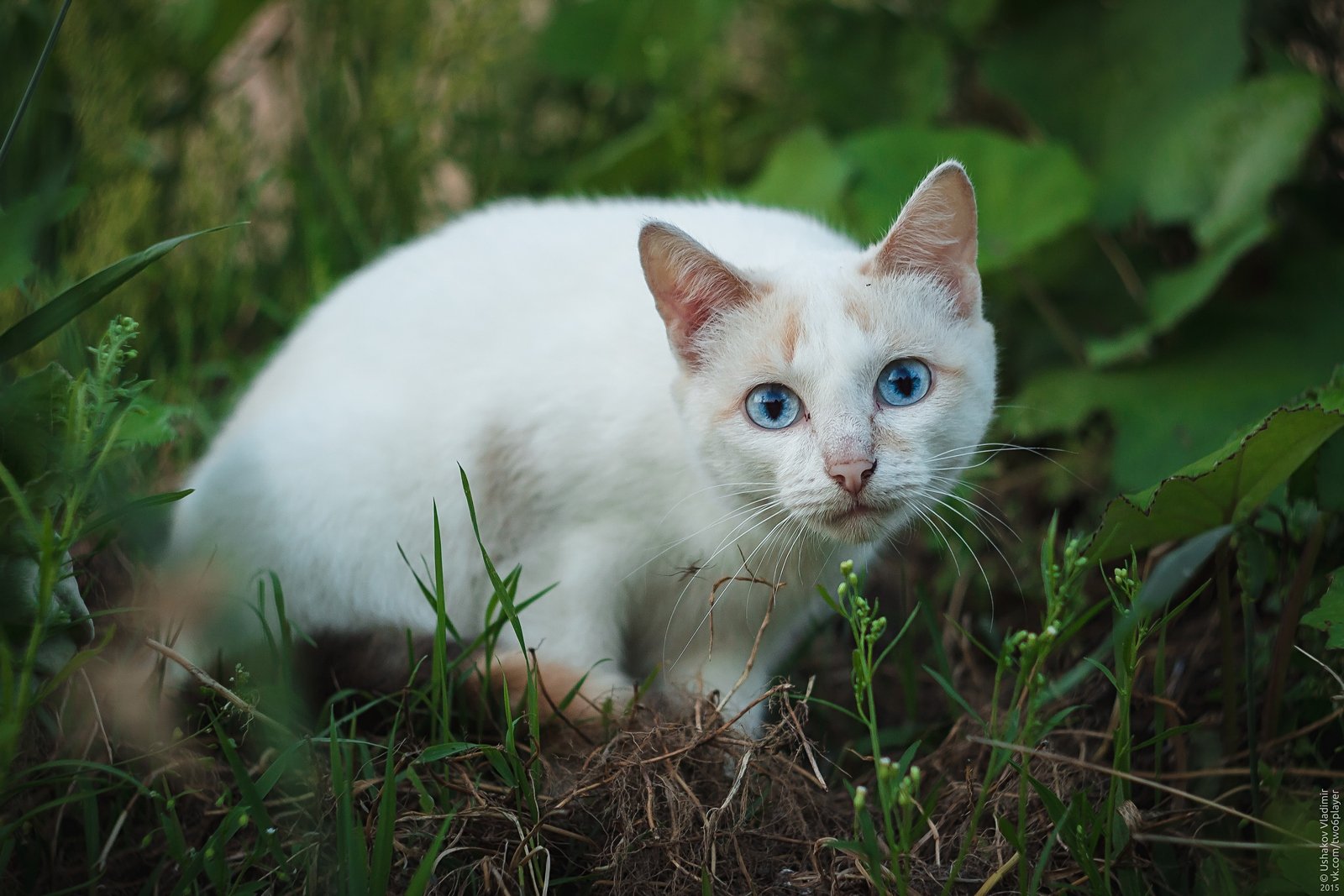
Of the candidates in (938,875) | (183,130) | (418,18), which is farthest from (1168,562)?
(183,130)

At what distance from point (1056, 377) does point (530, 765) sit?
5.51 feet

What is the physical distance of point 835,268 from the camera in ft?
5.84

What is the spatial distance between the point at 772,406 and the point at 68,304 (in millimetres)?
1029

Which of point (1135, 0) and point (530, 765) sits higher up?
point (1135, 0)

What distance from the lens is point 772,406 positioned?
5.63 ft

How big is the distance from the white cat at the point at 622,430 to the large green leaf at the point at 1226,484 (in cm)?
27

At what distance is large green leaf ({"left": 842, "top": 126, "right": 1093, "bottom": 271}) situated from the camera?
2574 mm

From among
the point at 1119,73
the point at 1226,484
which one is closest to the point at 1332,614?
the point at 1226,484

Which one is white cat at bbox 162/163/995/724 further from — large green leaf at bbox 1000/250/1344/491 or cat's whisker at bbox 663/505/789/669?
large green leaf at bbox 1000/250/1344/491

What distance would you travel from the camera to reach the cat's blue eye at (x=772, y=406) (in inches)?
66.9

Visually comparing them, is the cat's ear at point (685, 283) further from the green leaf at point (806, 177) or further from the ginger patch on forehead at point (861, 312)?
the green leaf at point (806, 177)

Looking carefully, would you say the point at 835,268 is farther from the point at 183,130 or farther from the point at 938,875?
the point at 183,130

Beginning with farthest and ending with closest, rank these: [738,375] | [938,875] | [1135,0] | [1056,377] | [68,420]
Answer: [1135,0] → [1056,377] → [738,375] → [938,875] → [68,420]

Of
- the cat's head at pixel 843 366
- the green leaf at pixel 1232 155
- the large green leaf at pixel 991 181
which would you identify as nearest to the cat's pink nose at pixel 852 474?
the cat's head at pixel 843 366
